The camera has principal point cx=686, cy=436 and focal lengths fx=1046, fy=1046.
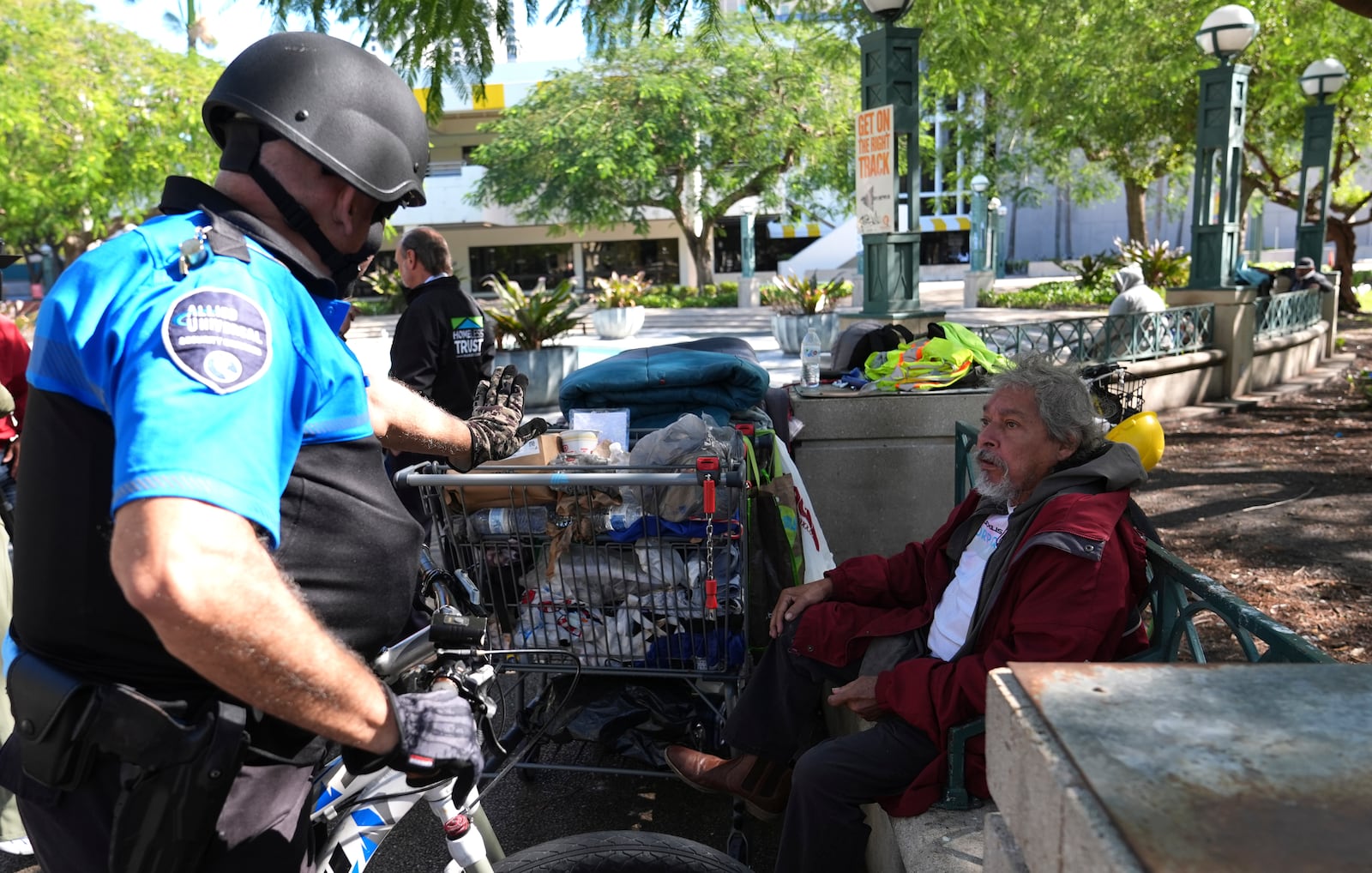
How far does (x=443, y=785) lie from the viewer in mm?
2127

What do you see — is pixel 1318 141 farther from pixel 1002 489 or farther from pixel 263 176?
pixel 263 176

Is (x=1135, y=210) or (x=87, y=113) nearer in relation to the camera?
(x=87, y=113)

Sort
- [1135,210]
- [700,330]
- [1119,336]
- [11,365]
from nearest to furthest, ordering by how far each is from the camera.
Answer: [11,365], [1119,336], [700,330], [1135,210]

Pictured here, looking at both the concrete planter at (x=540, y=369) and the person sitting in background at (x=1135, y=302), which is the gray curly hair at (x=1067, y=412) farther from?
the concrete planter at (x=540, y=369)

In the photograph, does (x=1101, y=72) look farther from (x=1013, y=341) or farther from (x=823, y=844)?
(x=823, y=844)

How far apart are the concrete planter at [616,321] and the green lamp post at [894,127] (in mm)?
12443

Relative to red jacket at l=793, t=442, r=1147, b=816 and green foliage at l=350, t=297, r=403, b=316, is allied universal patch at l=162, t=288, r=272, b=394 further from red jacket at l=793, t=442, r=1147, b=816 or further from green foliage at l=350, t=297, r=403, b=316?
green foliage at l=350, t=297, r=403, b=316

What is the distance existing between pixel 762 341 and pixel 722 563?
15.8 m

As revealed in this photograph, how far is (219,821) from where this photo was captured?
1.66 metres

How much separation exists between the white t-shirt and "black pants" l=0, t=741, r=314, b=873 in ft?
6.41

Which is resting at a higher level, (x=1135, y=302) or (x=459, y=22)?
(x=459, y=22)

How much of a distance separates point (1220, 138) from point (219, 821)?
39.5 feet

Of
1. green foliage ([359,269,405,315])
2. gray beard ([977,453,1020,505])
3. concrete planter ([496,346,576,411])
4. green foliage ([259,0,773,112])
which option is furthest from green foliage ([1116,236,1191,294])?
gray beard ([977,453,1020,505])

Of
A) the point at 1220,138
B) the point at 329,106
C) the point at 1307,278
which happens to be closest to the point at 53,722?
the point at 329,106
